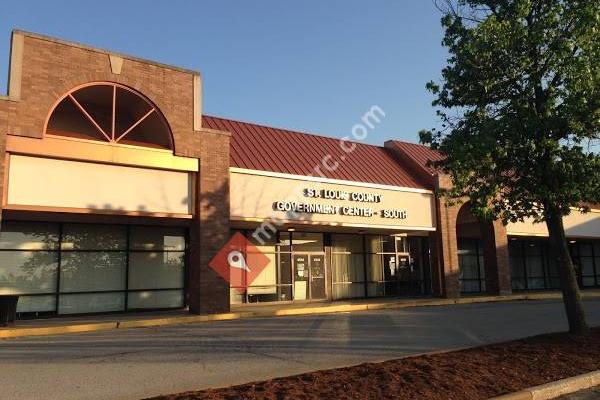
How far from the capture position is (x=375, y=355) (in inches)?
377

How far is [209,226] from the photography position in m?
17.1

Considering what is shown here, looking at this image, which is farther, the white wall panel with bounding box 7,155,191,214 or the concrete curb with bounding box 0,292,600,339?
the white wall panel with bounding box 7,155,191,214

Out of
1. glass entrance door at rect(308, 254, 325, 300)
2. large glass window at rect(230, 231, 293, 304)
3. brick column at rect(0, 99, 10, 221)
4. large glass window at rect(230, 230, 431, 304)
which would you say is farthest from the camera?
glass entrance door at rect(308, 254, 325, 300)

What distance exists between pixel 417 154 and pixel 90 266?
16297 millimetres

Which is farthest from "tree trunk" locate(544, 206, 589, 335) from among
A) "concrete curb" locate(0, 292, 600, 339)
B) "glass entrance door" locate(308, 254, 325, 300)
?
"glass entrance door" locate(308, 254, 325, 300)

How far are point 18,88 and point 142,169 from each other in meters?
3.92

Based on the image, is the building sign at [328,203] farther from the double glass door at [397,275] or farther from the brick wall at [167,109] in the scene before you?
the double glass door at [397,275]

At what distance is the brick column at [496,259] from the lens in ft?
84.2

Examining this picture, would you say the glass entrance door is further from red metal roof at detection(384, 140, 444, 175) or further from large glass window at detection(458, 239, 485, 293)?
large glass window at detection(458, 239, 485, 293)

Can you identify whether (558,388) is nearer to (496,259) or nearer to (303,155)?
(303,155)

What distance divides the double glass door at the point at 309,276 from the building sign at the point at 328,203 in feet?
8.85

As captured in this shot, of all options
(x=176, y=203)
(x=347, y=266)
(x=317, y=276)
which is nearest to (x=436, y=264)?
(x=347, y=266)

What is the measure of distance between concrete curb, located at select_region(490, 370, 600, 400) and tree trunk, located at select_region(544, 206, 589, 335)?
3.33 meters

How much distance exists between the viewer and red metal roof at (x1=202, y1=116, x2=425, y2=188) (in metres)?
20.2
